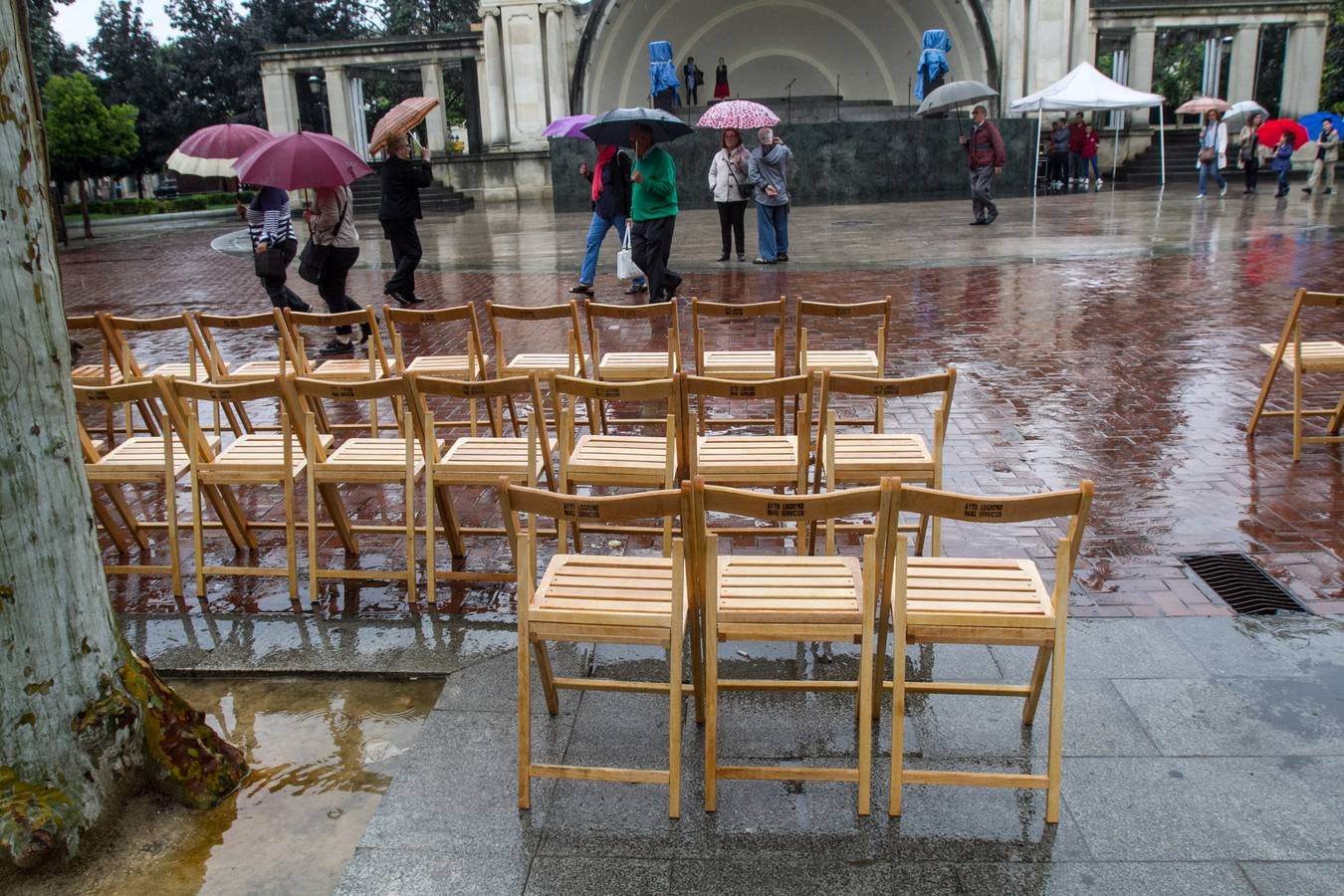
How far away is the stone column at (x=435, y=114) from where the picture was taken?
35.2 meters


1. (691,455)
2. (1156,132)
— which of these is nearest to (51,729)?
(691,455)

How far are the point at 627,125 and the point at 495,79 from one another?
74.5 ft

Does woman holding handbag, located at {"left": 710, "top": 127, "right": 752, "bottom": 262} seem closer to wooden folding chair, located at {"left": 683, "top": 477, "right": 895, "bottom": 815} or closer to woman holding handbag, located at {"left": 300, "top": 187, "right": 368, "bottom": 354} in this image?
woman holding handbag, located at {"left": 300, "top": 187, "right": 368, "bottom": 354}

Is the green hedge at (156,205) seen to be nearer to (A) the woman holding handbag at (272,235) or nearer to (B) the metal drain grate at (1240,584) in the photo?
(A) the woman holding handbag at (272,235)

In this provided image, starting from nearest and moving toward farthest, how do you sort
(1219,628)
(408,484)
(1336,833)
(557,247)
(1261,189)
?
1. (1336,833)
2. (1219,628)
3. (408,484)
4. (557,247)
5. (1261,189)

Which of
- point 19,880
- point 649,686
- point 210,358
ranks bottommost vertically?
point 19,880

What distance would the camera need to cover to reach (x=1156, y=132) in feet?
107

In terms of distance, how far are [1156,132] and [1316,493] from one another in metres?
30.3

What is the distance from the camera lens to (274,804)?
3467 mm

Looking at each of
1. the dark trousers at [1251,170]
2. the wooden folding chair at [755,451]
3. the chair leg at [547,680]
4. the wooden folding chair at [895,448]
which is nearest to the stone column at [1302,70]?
the dark trousers at [1251,170]

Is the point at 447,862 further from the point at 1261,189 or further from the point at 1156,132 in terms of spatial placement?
the point at 1156,132

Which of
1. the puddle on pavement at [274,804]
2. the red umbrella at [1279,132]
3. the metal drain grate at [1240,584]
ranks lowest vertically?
the puddle on pavement at [274,804]

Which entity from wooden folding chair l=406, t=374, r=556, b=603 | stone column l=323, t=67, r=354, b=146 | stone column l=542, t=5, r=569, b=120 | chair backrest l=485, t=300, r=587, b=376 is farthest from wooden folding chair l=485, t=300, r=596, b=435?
stone column l=323, t=67, r=354, b=146

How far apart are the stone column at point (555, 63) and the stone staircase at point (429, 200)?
3765 mm
